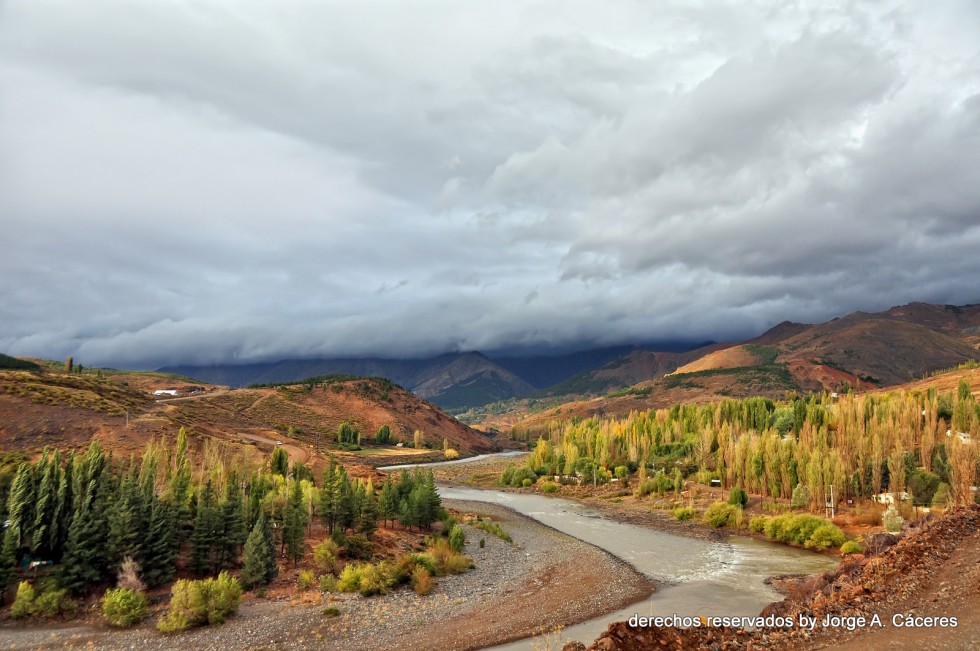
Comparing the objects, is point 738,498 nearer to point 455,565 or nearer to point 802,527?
point 802,527

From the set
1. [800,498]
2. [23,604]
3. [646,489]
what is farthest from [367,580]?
[646,489]

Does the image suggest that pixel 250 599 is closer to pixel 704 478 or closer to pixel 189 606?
pixel 189 606

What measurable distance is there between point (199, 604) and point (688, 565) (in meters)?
43.0

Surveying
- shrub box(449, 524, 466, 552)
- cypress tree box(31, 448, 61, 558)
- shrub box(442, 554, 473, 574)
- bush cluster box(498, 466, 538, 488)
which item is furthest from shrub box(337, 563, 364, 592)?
bush cluster box(498, 466, 538, 488)

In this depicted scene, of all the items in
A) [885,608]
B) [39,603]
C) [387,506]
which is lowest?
[387,506]

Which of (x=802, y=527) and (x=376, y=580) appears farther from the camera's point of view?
(x=802, y=527)

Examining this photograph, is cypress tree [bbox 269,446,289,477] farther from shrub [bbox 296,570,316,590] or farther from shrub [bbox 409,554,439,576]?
shrub [bbox 296,570,316,590]

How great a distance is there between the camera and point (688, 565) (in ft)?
181

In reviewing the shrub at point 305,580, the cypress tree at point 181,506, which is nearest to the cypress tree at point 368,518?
the shrub at point 305,580

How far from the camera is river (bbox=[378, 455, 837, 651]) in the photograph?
1532 inches

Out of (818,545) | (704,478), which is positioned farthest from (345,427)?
(818,545)

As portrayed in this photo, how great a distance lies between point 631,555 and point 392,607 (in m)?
30.1

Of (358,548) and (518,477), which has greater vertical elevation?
(358,548)

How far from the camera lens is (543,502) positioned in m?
109
